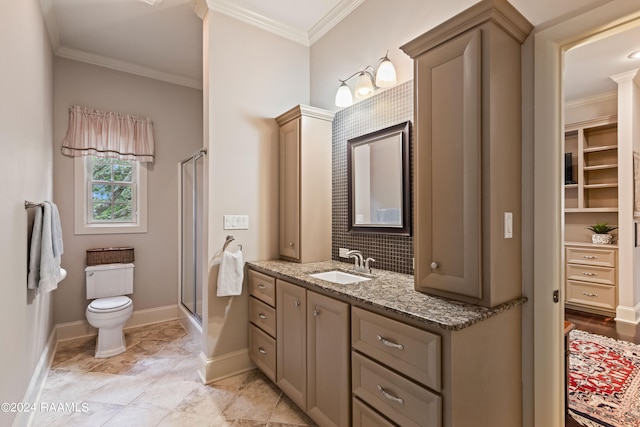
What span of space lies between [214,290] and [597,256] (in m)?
4.43

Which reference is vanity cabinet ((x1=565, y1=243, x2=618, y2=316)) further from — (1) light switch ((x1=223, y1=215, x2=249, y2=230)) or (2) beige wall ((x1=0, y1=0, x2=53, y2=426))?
(2) beige wall ((x1=0, y1=0, x2=53, y2=426))

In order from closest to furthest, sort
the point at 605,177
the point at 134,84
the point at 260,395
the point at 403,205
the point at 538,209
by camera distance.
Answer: the point at 538,209, the point at 403,205, the point at 260,395, the point at 134,84, the point at 605,177

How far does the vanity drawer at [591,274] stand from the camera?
12.0ft

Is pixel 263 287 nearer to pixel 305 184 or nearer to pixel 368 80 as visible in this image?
pixel 305 184

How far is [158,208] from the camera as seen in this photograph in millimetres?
3588

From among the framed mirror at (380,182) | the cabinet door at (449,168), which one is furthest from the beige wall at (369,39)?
the cabinet door at (449,168)

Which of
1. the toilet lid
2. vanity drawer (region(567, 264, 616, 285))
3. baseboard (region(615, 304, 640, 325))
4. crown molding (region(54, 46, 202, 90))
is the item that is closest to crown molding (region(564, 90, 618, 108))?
vanity drawer (region(567, 264, 616, 285))

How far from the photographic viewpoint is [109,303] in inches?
112

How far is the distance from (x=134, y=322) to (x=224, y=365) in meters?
1.67

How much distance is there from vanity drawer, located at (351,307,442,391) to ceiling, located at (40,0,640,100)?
7.73ft

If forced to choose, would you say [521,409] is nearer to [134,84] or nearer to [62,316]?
[62,316]

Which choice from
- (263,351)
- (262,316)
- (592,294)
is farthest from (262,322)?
(592,294)

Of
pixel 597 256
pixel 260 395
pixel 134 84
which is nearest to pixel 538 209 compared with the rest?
pixel 260 395

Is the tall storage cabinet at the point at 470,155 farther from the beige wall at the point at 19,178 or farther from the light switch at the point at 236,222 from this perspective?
the beige wall at the point at 19,178
